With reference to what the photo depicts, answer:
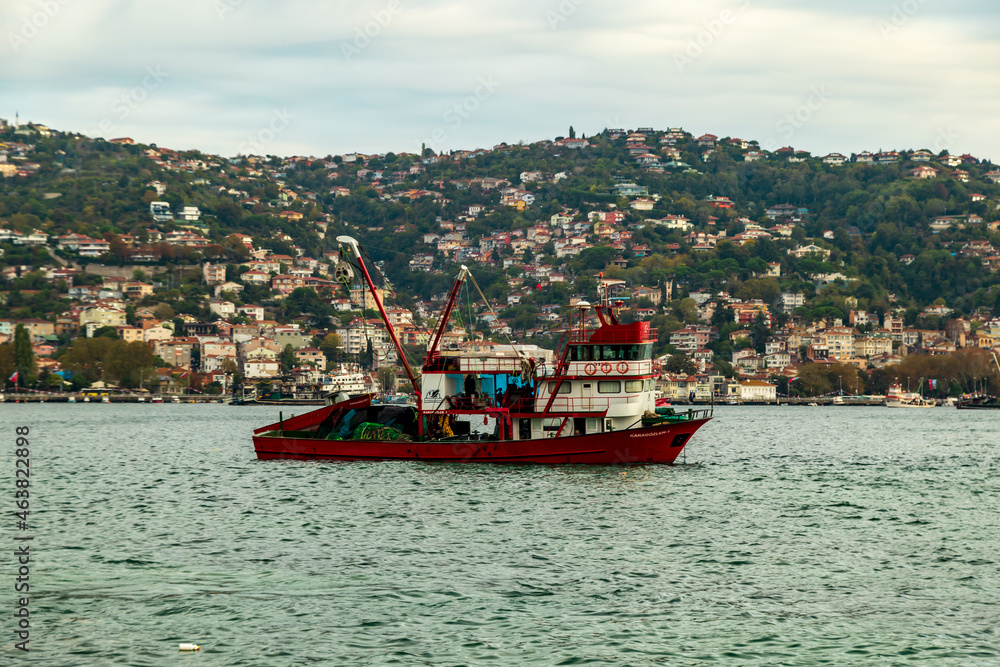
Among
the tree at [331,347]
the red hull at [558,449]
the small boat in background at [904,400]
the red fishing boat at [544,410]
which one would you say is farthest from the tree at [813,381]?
the red hull at [558,449]

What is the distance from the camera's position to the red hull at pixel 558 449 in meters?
40.5

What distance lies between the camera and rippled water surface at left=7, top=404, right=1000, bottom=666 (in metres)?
18.6

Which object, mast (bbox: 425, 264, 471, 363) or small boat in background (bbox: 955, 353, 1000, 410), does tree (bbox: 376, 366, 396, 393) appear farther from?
mast (bbox: 425, 264, 471, 363)

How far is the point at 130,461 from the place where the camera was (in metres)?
53.8

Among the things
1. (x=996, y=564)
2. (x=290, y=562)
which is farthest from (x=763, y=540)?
(x=290, y=562)

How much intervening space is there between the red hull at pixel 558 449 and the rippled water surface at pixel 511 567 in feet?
1.83

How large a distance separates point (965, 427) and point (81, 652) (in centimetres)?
8554

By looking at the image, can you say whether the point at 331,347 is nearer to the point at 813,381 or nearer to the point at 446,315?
the point at 813,381

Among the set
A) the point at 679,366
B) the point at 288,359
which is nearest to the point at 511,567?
the point at 679,366

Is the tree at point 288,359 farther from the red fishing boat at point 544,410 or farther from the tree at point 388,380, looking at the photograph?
the red fishing boat at point 544,410

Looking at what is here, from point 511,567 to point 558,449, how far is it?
1651cm

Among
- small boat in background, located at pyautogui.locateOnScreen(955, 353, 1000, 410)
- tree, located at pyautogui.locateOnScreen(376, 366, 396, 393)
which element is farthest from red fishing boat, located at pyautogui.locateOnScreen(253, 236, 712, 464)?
tree, located at pyautogui.locateOnScreen(376, 366, 396, 393)

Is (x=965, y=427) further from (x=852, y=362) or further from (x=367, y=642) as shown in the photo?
(x=852, y=362)

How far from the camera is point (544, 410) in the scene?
4150cm
